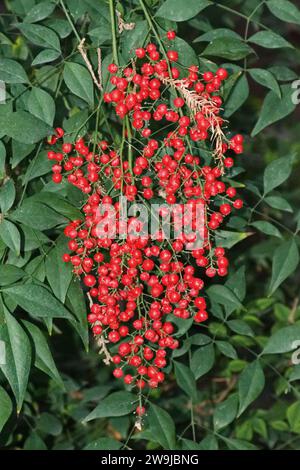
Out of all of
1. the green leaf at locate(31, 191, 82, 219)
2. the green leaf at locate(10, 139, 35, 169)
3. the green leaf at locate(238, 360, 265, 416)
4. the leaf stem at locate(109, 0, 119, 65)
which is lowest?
the green leaf at locate(238, 360, 265, 416)

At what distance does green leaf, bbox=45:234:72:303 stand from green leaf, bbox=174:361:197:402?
35cm

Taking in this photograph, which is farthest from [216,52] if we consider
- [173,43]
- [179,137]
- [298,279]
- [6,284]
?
[298,279]

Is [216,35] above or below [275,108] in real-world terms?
above

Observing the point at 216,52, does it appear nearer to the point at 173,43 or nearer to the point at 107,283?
the point at 173,43

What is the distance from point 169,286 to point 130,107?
28 cm

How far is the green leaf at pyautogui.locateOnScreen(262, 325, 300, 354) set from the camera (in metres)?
1.28

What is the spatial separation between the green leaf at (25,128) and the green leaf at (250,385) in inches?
23.5

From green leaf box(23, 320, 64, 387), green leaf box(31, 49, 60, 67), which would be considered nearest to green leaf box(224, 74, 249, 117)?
green leaf box(31, 49, 60, 67)

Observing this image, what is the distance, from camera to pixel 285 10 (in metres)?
1.24

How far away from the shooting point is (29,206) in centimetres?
106

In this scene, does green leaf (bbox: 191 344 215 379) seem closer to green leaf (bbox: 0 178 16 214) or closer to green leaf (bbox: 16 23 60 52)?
green leaf (bbox: 0 178 16 214)

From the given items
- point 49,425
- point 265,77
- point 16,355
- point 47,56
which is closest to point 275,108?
point 265,77

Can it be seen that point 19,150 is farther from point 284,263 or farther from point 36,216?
point 284,263

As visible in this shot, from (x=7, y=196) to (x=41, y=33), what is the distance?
0.98 feet
